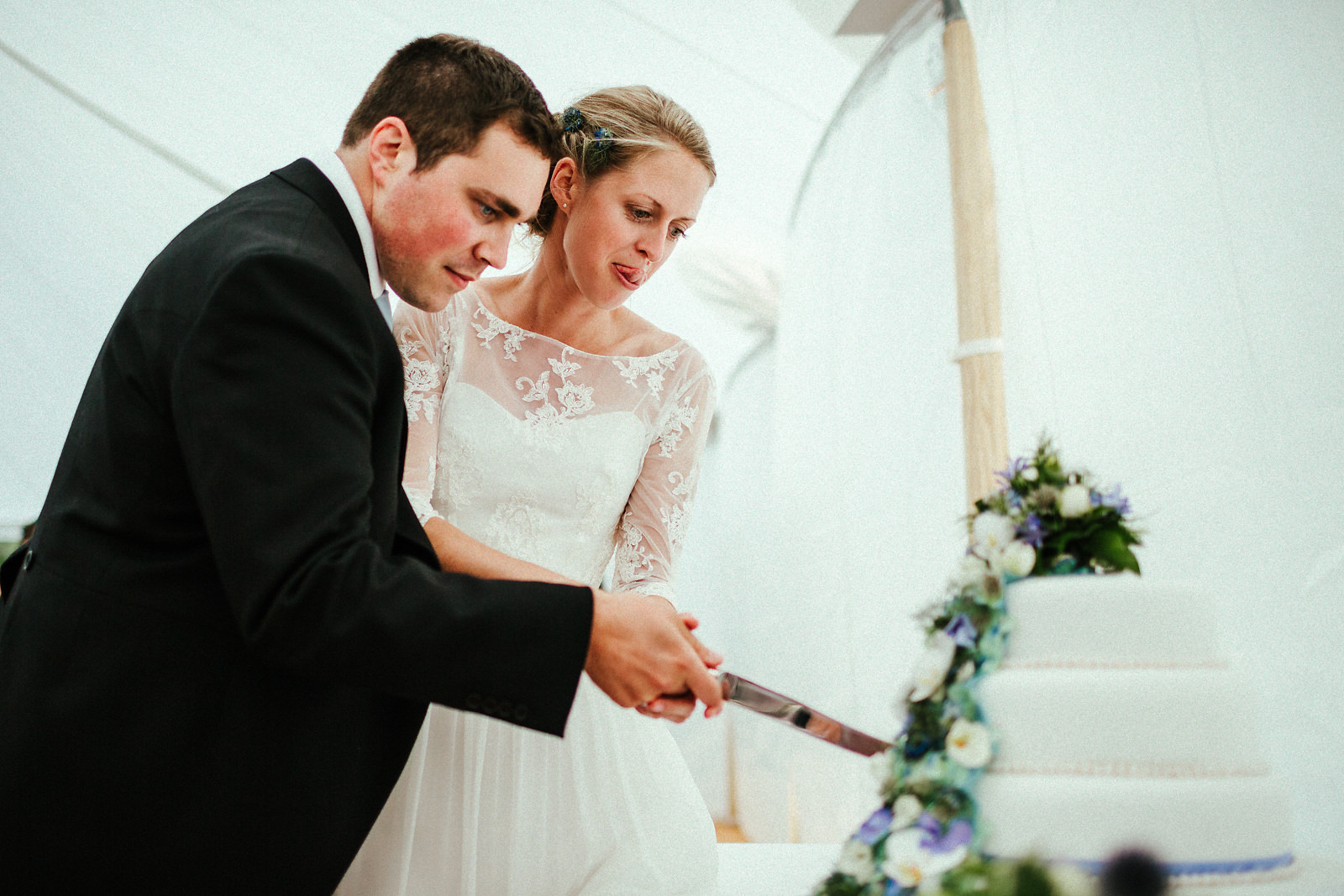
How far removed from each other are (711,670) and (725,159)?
367 centimetres

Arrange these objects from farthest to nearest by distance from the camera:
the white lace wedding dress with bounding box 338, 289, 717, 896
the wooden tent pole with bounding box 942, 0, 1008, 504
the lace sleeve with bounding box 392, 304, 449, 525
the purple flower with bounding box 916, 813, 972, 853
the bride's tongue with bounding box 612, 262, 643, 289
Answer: the wooden tent pole with bounding box 942, 0, 1008, 504 → the bride's tongue with bounding box 612, 262, 643, 289 → the lace sleeve with bounding box 392, 304, 449, 525 → the white lace wedding dress with bounding box 338, 289, 717, 896 → the purple flower with bounding box 916, 813, 972, 853

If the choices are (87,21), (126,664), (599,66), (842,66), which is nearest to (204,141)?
(87,21)

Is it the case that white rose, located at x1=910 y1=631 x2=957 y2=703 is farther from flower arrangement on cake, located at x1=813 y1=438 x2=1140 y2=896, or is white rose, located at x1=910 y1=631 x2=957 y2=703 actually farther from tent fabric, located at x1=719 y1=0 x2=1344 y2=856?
tent fabric, located at x1=719 y1=0 x2=1344 y2=856

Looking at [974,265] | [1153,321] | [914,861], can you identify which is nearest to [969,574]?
[914,861]

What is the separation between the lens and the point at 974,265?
2.44m

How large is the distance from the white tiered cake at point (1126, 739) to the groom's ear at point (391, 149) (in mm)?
996

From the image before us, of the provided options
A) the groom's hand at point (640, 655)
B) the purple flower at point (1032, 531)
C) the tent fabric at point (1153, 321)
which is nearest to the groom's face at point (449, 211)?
the groom's hand at point (640, 655)

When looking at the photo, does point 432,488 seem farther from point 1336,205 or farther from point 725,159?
point 725,159

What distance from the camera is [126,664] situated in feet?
3.25

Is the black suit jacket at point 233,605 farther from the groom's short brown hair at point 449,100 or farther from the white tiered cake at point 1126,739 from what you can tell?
the white tiered cake at point 1126,739

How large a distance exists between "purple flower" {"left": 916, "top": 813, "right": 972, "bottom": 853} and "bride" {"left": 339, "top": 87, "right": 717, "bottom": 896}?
1.12 feet

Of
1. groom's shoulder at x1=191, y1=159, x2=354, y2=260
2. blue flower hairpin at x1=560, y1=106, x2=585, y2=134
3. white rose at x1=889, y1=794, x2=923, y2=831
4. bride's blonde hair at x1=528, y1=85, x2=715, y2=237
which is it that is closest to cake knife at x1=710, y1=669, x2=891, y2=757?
white rose at x1=889, y1=794, x2=923, y2=831

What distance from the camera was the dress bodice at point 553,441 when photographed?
1715 mm

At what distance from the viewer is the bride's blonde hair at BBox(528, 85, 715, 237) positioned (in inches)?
72.3
